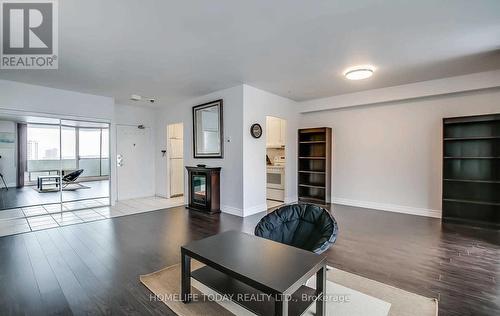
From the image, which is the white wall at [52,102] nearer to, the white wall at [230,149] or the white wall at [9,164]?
the white wall at [230,149]

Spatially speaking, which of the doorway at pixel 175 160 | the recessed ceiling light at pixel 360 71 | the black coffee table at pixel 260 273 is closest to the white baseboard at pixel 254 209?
the black coffee table at pixel 260 273

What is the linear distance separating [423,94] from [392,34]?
2483mm

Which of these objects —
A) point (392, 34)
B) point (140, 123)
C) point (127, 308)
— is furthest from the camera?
point (140, 123)

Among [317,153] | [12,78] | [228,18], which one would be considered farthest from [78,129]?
[317,153]

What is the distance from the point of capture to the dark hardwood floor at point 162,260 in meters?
1.98

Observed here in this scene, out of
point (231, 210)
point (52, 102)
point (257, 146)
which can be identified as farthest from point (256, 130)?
point (52, 102)

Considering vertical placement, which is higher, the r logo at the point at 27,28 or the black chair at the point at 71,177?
the r logo at the point at 27,28

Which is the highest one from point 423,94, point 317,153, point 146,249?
point 423,94

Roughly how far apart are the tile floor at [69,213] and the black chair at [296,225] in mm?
3845

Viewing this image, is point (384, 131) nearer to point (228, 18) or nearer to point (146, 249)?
point (228, 18)

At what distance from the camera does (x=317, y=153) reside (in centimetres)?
629

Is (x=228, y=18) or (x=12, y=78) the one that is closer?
(x=228, y=18)

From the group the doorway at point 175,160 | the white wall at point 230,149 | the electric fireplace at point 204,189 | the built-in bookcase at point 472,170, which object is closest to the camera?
the built-in bookcase at point 472,170

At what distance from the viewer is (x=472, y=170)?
429cm
